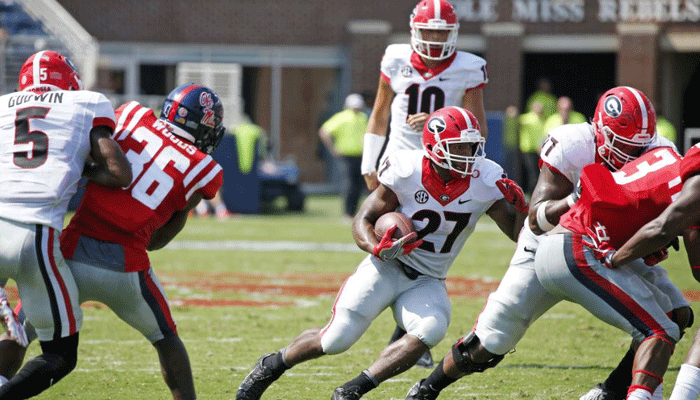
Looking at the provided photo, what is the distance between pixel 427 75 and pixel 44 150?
2.65m

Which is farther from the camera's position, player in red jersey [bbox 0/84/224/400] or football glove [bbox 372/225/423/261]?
football glove [bbox 372/225/423/261]

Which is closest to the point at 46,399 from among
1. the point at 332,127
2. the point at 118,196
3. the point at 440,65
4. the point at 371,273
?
the point at 118,196

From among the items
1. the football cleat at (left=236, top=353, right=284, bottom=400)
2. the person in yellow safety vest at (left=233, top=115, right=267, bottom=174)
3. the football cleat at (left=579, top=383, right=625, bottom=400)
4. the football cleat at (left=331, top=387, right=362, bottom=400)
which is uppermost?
the football cleat at (left=331, top=387, right=362, bottom=400)

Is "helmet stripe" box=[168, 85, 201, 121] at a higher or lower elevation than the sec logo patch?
higher

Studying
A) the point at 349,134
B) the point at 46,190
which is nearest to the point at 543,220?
the point at 46,190

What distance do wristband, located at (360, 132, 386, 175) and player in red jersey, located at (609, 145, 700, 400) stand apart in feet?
7.98

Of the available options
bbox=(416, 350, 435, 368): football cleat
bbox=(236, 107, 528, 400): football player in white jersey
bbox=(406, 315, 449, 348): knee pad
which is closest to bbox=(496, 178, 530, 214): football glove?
bbox=(236, 107, 528, 400): football player in white jersey

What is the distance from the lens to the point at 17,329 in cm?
435

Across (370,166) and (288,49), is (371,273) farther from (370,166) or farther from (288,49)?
(288,49)

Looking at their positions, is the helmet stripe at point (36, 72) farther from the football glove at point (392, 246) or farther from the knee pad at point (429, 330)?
the knee pad at point (429, 330)

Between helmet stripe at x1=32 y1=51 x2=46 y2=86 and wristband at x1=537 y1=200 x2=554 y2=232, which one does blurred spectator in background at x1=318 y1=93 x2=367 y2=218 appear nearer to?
wristband at x1=537 y1=200 x2=554 y2=232

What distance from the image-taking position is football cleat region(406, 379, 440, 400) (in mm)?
4984

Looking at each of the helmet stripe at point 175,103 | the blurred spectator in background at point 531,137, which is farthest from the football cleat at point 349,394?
the blurred spectator in background at point 531,137

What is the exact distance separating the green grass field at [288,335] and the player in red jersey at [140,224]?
0.77m
